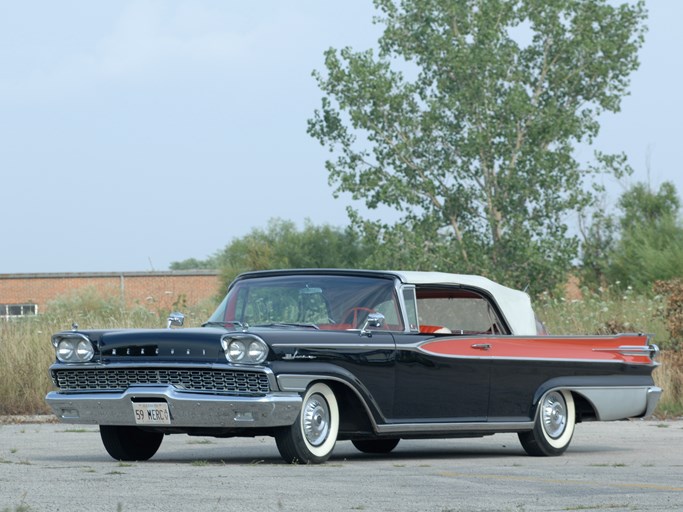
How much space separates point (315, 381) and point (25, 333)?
39.4ft

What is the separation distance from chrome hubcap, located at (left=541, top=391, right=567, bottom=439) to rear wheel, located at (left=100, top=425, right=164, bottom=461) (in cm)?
361

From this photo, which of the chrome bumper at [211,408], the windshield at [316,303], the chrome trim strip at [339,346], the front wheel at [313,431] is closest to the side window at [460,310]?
the windshield at [316,303]

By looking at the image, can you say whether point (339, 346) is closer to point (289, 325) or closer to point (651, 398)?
point (289, 325)

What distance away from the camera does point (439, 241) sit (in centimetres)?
4766

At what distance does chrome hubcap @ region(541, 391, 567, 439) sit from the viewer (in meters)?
13.2

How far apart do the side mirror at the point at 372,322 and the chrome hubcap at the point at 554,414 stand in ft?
7.51

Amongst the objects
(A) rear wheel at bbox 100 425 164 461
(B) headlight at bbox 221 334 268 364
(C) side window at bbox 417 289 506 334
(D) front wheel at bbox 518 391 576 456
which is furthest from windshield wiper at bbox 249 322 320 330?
(D) front wheel at bbox 518 391 576 456

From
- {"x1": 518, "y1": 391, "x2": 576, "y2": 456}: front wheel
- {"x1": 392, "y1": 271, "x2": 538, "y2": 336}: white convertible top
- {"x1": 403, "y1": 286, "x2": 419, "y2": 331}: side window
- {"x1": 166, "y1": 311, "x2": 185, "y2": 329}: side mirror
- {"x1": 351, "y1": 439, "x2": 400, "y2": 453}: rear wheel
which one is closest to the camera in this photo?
{"x1": 403, "y1": 286, "x2": 419, "y2": 331}: side window

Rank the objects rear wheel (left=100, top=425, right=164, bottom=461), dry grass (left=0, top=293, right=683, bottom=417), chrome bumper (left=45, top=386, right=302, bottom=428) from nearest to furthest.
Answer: chrome bumper (left=45, top=386, right=302, bottom=428) < rear wheel (left=100, top=425, right=164, bottom=461) < dry grass (left=0, top=293, right=683, bottom=417)

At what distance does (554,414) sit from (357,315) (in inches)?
96.1

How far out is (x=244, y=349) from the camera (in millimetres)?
10891

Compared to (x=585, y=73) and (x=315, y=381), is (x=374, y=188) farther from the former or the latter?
(x=315, y=381)

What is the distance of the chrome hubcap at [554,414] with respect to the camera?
13250 millimetres

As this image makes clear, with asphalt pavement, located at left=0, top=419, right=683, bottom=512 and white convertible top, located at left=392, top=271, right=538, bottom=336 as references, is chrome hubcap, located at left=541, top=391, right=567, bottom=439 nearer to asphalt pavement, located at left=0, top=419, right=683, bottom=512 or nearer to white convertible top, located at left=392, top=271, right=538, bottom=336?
asphalt pavement, located at left=0, top=419, right=683, bottom=512
